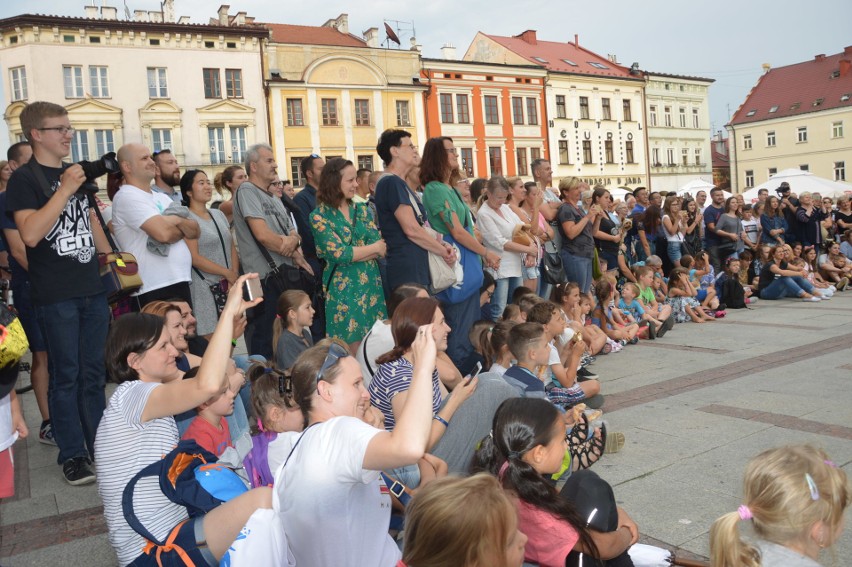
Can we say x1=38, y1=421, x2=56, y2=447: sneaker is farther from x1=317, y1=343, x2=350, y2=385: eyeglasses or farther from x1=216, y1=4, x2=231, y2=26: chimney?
x1=216, y1=4, x2=231, y2=26: chimney

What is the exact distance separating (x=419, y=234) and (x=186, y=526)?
377 centimetres

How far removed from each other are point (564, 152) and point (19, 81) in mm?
31002

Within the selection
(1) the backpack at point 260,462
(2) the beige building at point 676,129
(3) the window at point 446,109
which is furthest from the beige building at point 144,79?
(1) the backpack at point 260,462

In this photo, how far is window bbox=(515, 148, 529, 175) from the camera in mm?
44406

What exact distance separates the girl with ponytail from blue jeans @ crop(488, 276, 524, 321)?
4.53 metres

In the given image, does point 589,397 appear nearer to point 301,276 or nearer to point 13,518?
point 301,276

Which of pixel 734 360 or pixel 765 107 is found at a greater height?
pixel 765 107

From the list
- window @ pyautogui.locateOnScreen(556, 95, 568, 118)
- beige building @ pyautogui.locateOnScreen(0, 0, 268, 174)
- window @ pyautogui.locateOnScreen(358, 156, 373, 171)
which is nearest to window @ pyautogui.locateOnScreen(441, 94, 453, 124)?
window @ pyautogui.locateOnScreen(358, 156, 373, 171)

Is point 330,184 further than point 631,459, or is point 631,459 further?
point 330,184

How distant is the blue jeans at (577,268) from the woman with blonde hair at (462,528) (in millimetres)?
7274

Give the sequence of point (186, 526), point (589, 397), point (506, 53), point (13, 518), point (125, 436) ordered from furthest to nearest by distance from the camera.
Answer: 1. point (506, 53)
2. point (589, 397)
3. point (13, 518)
4. point (125, 436)
5. point (186, 526)

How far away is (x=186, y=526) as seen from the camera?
8.16 ft

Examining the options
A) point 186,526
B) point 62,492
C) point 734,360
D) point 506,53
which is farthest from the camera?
point 506,53

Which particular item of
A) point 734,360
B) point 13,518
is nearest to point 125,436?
point 13,518
